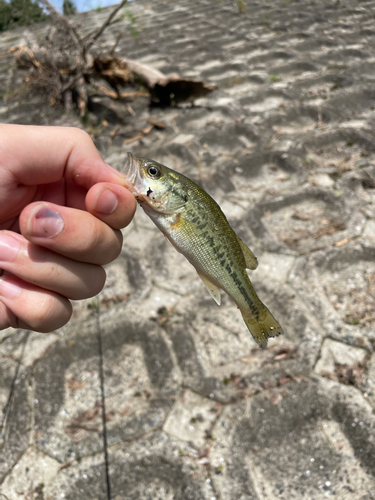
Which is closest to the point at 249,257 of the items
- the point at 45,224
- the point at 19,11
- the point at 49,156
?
the point at 45,224

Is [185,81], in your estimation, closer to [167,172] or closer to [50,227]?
[167,172]

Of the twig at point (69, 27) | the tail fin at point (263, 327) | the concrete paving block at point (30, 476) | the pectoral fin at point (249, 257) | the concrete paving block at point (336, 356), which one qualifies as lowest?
the concrete paving block at point (30, 476)

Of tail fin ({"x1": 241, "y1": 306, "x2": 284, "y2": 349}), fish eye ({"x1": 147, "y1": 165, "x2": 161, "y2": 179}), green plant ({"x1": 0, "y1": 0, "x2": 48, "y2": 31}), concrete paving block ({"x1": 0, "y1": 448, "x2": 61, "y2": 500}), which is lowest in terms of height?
concrete paving block ({"x1": 0, "y1": 448, "x2": 61, "y2": 500})

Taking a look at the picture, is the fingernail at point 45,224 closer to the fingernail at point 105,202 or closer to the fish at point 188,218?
the fingernail at point 105,202

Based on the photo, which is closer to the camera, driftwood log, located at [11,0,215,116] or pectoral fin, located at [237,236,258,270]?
pectoral fin, located at [237,236,258,270]

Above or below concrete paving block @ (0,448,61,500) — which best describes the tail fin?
above

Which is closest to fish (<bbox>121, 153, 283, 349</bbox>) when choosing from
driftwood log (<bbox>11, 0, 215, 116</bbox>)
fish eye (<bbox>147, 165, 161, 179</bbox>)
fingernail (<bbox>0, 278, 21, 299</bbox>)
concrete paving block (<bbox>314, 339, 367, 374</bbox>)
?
fish eye (<bbox>147, 165, 161, 179</bbox>)

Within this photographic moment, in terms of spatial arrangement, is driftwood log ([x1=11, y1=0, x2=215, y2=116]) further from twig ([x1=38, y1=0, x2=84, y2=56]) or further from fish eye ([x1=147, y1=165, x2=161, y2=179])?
fish eye ([x1=147, y1=165, x2=161, y2=179])

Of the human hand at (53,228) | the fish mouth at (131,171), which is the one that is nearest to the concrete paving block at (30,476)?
the human hand at (53,228)
